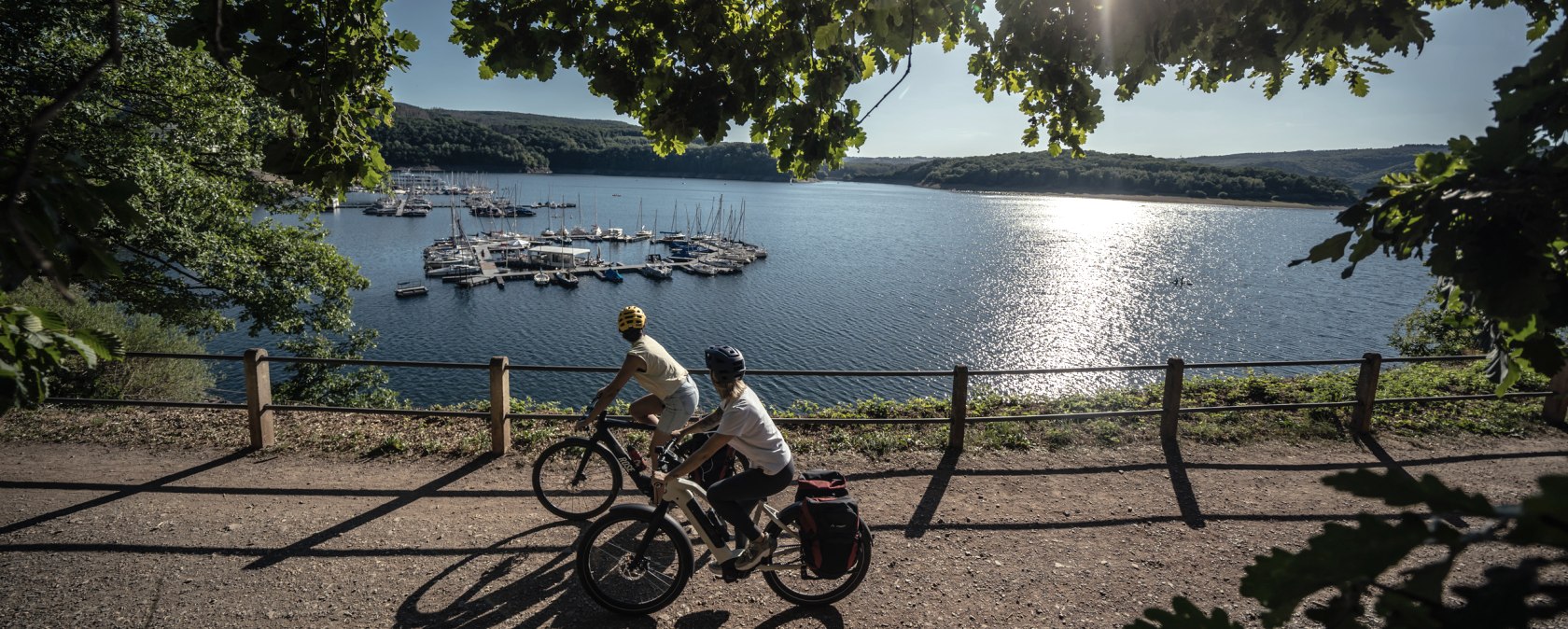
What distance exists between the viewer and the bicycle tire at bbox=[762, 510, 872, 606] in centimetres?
533

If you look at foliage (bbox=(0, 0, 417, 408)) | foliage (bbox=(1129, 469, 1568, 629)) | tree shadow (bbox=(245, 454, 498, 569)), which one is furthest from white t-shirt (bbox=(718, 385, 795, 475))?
tree shadow (bbox=(245, 454, 498, 569))

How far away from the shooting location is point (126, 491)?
7.11m

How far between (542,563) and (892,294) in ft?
158

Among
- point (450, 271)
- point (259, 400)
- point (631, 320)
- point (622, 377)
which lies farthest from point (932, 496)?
point (450, 271)

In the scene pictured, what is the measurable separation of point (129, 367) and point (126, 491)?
421 inches

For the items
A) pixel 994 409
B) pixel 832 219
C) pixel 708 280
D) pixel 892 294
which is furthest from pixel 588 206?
pixel 994 409

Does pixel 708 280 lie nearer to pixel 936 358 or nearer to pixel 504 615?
pixel 936 358

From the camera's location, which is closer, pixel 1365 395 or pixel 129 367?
pixel 1365 395

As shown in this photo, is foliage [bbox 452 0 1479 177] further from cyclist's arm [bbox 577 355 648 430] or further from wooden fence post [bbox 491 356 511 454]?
wooden fence post [bbox 491 356 511 454]

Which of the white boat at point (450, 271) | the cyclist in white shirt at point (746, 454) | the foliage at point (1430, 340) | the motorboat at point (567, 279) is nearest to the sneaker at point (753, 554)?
the cyclist in white shirt at point (746, 454)

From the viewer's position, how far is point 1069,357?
39188 mm

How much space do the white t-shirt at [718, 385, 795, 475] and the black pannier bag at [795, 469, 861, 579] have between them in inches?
12.0

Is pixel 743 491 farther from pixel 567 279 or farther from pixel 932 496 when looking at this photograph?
pixel 567 279

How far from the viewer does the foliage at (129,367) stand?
44.2 feet
